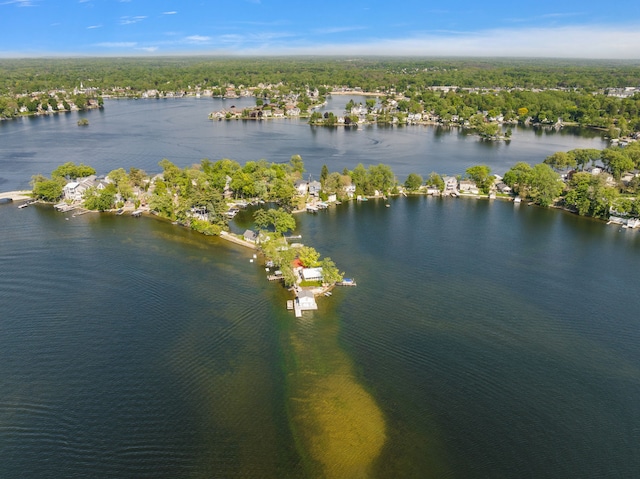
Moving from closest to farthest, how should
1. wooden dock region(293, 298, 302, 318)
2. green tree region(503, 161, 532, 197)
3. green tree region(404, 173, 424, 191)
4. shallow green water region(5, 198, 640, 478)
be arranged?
shallow green water region(5, 198, 640, 478), wooden dock region(293, 298, 302, 318), green tree region(503, 161, 532, 197), green tree region(404, 173, 424, 191)

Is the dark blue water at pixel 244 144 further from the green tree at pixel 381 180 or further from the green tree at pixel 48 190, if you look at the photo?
the green tree at pixel 48 190

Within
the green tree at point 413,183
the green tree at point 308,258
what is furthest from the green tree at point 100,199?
the green tree at point 413,183

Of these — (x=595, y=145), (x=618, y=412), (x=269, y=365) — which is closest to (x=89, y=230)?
(x=269, y=365)

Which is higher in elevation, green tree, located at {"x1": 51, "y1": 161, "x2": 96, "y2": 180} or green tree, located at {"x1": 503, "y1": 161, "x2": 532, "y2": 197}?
green tree, located at {"x1": 51, "y1": 161, "x2": 96, "y2": 180}

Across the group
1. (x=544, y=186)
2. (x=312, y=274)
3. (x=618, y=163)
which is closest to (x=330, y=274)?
(x=312, y=274)

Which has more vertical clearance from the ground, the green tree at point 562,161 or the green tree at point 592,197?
the green tree at point 562,161

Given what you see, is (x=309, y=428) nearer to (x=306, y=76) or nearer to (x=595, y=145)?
(x=595, y=145)

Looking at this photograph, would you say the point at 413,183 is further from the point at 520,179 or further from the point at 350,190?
the point at 520,179

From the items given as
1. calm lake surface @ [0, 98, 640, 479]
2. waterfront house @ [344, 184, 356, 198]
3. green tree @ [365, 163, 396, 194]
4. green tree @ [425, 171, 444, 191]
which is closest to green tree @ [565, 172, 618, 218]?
calm lake surface @ [0, 98, 640, 479]

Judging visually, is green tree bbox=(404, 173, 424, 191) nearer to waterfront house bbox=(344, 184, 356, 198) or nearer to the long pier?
waterfront house bbox=(344, 184, 356, 198)
